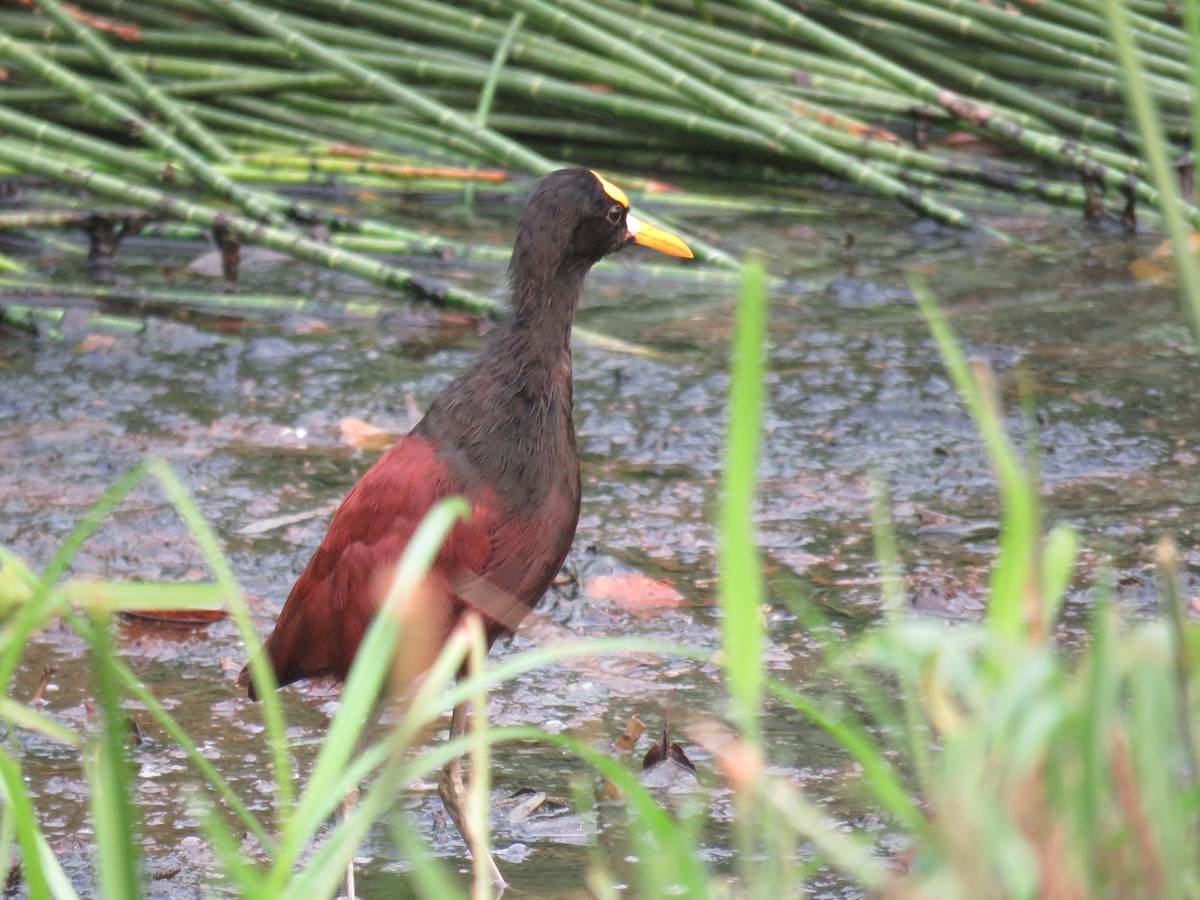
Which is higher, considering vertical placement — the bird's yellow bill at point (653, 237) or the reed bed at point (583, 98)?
the reed bed at point (583, 98)

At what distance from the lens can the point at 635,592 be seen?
386 centimetres

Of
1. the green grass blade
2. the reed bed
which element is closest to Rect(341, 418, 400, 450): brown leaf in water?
the reed bed

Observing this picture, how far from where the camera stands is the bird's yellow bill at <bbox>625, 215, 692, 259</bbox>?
11.8 feet

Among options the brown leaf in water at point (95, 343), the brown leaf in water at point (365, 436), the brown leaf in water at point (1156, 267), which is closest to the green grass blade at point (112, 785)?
the brown leaf in water at point (365, 436)

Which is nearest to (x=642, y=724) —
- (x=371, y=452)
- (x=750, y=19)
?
(x=371, y=452)

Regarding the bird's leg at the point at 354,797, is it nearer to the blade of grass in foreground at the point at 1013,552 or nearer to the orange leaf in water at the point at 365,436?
the orange leaf in water at the point at 365,436

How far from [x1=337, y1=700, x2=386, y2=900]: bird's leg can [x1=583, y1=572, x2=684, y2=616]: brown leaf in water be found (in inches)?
29.3

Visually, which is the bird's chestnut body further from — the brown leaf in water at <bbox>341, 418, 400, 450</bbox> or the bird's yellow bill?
the brown leaf in water at <bbox>341, 418, 400, 450</bbox>

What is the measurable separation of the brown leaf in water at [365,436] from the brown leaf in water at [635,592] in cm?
96

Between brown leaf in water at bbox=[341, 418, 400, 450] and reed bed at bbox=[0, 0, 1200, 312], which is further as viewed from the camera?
reed bed at bbox=[0, 0, 1200, 312]

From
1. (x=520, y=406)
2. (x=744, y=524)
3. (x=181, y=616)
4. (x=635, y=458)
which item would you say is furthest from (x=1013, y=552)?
(x=635, y=458)

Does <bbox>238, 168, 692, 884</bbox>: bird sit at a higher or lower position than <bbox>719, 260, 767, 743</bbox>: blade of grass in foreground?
higher

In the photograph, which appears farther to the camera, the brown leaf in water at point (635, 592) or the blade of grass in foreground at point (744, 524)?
the brown leaf in water at point (635, 592)

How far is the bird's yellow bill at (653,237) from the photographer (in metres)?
3.59
